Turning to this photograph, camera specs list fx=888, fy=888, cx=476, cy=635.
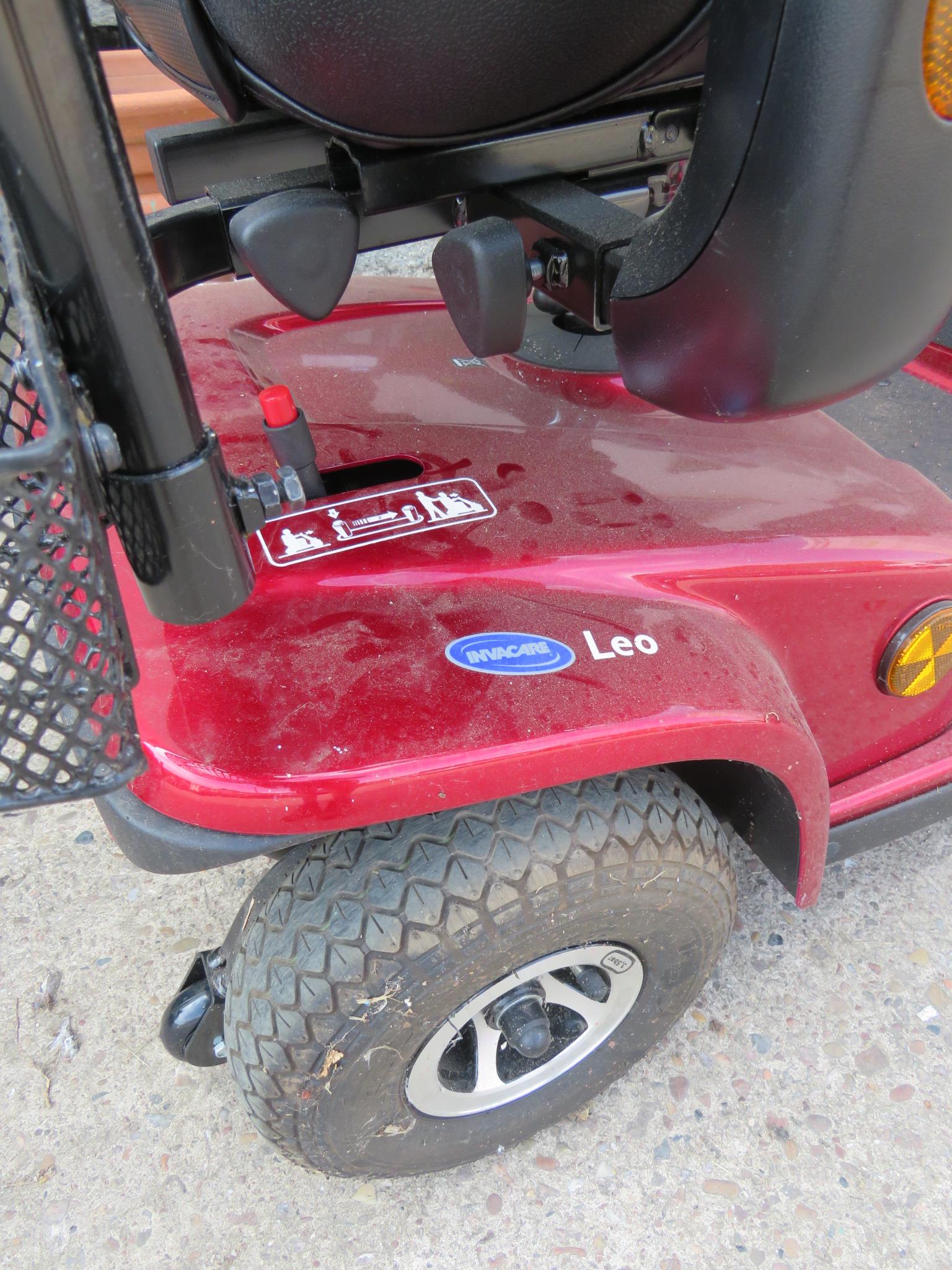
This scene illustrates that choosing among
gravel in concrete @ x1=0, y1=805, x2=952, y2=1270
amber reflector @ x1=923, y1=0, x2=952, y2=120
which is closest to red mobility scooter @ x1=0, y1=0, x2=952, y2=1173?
amber reflector @ x1=923, y1=0, x2=952, y2=120

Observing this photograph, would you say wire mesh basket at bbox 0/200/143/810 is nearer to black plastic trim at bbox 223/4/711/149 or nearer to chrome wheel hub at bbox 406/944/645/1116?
black plastic trim at bbox 223/4/711/149

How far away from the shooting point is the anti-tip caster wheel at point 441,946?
104 cm

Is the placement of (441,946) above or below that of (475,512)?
below

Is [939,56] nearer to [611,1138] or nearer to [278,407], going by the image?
[278,407]

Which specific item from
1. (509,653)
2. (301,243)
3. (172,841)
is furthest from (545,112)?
(172,841)

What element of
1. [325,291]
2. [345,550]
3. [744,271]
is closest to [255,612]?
[345,550]

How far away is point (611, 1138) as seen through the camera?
1465 millimetres

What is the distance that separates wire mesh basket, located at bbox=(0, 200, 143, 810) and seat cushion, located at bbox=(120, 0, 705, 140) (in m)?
0.28

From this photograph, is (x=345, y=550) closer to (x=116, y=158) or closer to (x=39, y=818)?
(x=116, y=158)

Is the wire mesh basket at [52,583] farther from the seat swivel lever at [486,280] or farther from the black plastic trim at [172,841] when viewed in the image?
the seat swivel lever at [486,280]

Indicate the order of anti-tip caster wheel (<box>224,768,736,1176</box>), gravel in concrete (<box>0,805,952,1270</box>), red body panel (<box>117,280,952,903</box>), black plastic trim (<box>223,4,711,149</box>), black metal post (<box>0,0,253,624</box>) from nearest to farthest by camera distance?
black metal post (<box>0,0,253,624</box>) < black plastic trim (<box>223,4,711,149</box>) < red body panel (<box>117,280,952,903</box>) < anti-tip caster wheel (<box>224,768,736,1176</box>) < gravel in concrete (<box>0,805,952,1270</box>)

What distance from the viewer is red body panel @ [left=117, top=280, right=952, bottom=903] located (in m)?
0.92

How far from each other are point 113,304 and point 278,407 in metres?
0.40

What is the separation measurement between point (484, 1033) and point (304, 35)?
3.88 ft
